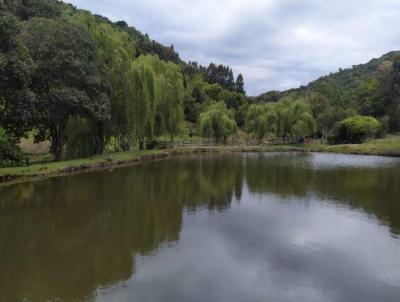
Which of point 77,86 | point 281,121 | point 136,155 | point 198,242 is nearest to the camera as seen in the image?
point 198,242

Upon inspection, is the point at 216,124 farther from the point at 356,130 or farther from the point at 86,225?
the point at 86,225

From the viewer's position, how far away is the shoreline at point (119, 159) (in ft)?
80.6

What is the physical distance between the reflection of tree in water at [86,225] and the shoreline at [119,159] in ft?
6.44

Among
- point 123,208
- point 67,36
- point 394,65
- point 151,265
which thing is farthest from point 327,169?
point 394,65

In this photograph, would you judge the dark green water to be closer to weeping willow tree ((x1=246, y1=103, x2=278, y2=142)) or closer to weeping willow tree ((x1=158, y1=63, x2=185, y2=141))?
weeping willow tree ((x1=158, y1=63, x2=185, y2=141))

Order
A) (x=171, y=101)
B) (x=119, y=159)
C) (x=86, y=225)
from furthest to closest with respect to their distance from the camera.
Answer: (x=171, y=101) < (x=119, y=159) < (x=86, y=225)

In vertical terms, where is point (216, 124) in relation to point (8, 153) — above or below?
above

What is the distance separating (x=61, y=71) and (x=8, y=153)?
6.96 m

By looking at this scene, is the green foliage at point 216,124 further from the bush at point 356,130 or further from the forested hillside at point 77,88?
the bush at point 356,130

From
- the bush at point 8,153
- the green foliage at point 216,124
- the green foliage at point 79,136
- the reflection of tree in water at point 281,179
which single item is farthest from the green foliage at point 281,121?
the bush at point 8,153

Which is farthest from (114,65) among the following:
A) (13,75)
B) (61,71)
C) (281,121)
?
(281,121)

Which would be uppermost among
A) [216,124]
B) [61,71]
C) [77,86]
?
[61,71]

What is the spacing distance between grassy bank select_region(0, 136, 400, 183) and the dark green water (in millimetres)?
3162

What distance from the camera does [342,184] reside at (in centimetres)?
2391
